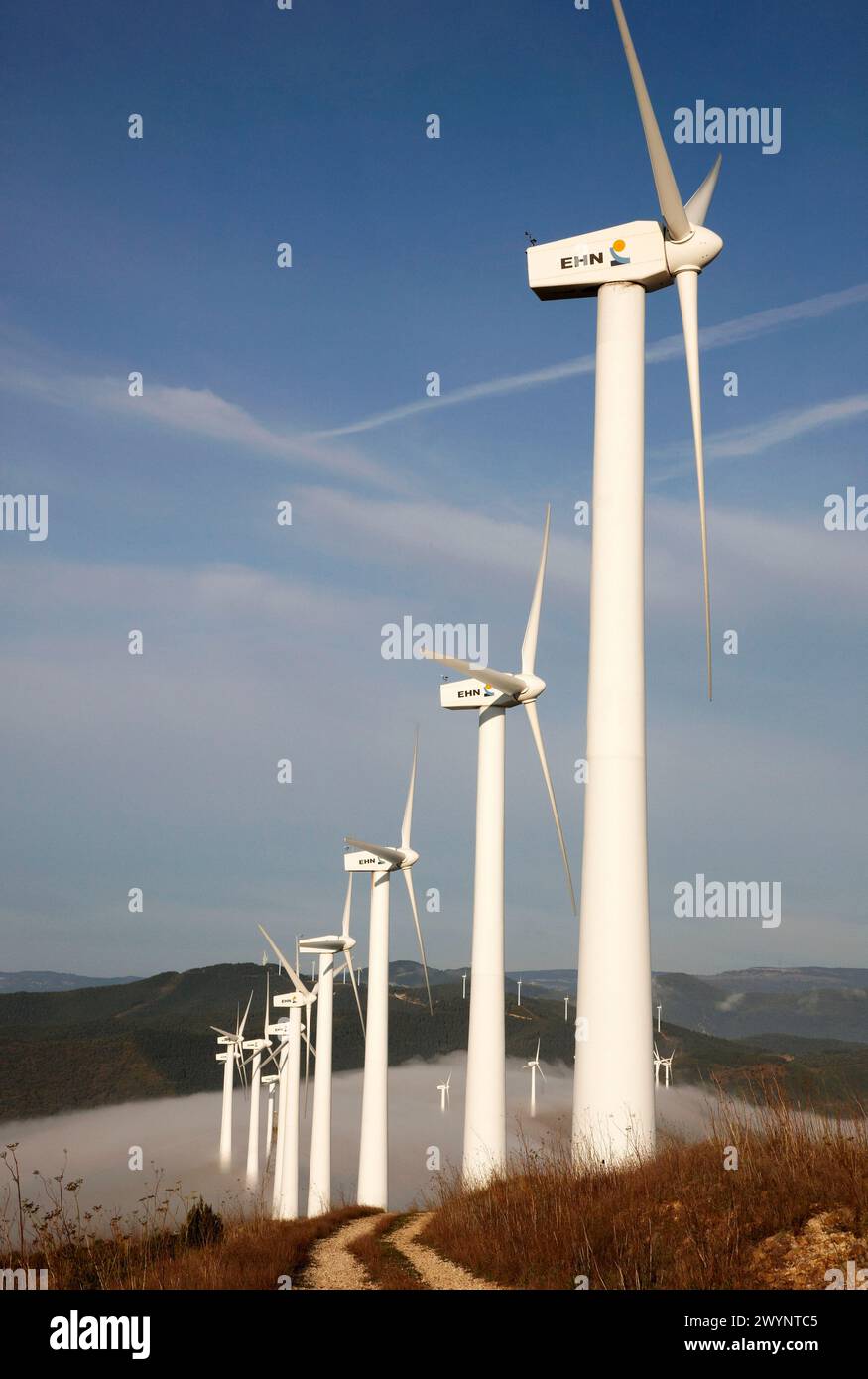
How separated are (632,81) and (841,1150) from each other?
16.5 meters

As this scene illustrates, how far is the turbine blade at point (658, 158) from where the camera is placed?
1959 centimetres

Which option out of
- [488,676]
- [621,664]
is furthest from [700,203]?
[488,676]

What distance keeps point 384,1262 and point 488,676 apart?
2111 centimetres

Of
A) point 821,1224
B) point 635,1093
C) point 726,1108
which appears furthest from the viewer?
point 635,1093

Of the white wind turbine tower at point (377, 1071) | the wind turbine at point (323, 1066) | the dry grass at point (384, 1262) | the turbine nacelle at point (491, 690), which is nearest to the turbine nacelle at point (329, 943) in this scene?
the wind turbine at point (323, 1066)

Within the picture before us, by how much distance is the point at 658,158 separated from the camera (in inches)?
790

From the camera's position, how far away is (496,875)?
39.0 m

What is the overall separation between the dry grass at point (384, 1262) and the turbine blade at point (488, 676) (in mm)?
14377

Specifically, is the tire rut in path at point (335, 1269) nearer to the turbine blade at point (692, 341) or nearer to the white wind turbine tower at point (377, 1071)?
the turbine blade at point (692, 341)

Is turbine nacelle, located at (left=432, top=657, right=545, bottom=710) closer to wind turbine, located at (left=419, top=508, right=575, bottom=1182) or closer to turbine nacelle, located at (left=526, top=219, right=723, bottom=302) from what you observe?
wind turbine, located at (left=419, top=508, right=575, bottom=1182)

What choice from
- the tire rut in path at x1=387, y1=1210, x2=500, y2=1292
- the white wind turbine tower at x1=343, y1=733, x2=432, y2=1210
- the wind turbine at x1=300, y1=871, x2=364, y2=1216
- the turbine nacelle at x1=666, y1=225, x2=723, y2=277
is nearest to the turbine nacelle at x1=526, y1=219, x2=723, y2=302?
the turbine nacelle at x1=666, y1=225, x2=723, y2=277

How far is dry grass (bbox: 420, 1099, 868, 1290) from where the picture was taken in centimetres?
1154
